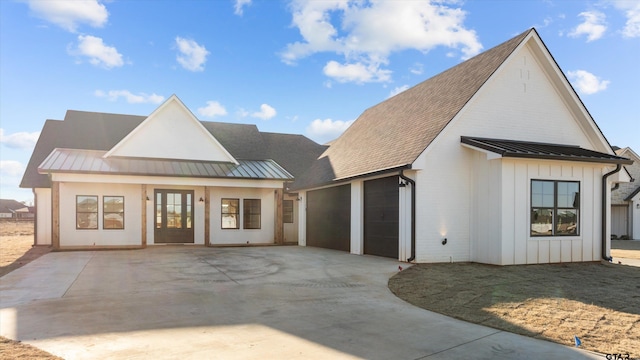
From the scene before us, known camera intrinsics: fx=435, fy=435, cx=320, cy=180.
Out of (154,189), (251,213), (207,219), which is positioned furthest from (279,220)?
(154,189)

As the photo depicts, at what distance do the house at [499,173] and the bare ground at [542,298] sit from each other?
3.41 ft

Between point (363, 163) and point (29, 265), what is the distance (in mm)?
11116

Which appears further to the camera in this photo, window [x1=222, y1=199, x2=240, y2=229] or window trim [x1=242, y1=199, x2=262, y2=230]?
window trim [x1=242, y1=199, x2=262, y2=230]

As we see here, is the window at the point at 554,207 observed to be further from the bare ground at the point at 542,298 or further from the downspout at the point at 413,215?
the downspout at the point at 413,215

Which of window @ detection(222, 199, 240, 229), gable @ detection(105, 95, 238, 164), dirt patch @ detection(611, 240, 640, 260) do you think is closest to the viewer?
dirt patch @ detection(611, 240, 640, 260)

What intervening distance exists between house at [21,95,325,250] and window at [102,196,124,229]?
37 mm

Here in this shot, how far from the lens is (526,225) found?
12562 millimetres

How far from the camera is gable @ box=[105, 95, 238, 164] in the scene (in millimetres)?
19984

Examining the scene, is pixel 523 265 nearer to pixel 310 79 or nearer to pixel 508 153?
pixel 508 153

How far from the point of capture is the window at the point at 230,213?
2023 cm

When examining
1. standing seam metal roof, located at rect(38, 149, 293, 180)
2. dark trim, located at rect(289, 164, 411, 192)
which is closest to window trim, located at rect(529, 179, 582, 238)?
dark trim, located at rect(289, 164, 411, 192)

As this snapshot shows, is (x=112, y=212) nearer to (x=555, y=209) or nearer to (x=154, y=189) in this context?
(x=154, y=189)

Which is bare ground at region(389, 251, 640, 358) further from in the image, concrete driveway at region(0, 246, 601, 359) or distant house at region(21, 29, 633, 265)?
distant house at region(21, 29, 633, 265)

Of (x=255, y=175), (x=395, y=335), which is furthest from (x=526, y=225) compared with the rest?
(x=255, y=175)
